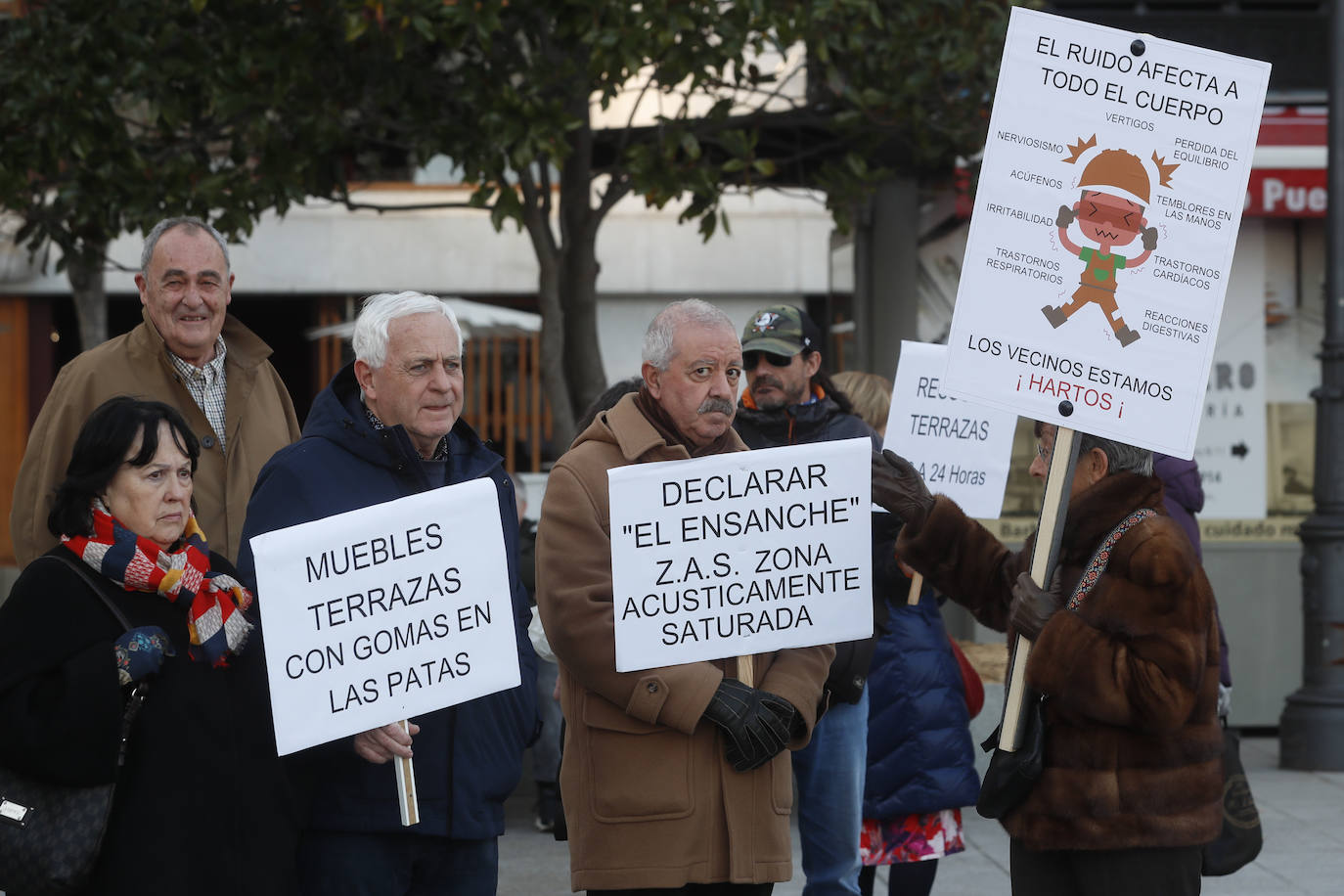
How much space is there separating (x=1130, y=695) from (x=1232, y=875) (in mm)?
3635

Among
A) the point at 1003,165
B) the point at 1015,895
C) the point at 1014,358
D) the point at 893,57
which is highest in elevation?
the point at 893,57

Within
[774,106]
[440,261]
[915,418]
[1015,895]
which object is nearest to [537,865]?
[915,418]

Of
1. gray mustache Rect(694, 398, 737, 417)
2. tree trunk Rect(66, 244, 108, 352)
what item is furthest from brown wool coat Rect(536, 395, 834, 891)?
tree trunk Rect(66, 244, 108, 352)

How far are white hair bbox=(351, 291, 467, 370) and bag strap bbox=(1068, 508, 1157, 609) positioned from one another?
5.24ft

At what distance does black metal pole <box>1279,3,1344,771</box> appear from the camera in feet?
30.3

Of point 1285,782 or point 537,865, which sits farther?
point 1285,782

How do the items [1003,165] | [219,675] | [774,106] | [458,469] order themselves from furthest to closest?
1. [774,106]
2. [1003,165]
3. [458,469]
4. [219,675]

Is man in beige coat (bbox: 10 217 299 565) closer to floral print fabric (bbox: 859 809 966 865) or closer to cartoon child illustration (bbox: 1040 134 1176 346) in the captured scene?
cartoon child illustration (bbox: 1040 134 1176 346)

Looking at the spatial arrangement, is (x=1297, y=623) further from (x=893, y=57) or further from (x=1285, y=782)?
(x=893, y=57)

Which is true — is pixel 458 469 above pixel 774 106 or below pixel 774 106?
below

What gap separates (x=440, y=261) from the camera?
18172 millimetres

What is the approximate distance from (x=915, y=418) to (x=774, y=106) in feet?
28.3

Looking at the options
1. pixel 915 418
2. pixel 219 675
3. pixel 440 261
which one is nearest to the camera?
pixel 219 675

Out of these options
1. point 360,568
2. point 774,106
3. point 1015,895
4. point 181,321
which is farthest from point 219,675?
point 774,106
